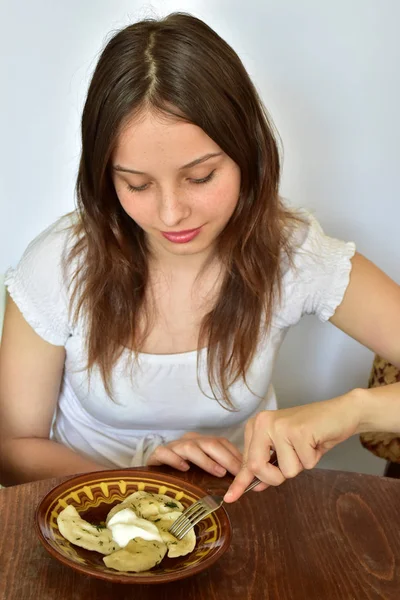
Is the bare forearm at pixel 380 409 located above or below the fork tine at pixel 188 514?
above

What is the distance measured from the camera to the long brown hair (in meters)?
1.36

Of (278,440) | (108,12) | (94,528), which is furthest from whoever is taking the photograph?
(108,12)

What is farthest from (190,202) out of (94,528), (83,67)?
(83,67)

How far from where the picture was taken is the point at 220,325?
1637 millimetres

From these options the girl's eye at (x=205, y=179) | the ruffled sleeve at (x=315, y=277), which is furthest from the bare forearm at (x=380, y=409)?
the girl's eye at (x=205, y=179)

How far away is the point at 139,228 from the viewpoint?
1623 millimetres

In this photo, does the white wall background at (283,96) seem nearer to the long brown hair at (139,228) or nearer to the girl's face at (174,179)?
the long brown hair at (139,228)

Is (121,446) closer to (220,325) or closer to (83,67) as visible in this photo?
(220,325)

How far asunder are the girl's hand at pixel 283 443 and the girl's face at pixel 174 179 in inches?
15.0

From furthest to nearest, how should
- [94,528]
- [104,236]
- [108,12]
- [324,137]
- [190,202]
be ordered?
1. [324,137]
2. [108,12]
3. [104,236]
4. [190,202]
5. [94,528]

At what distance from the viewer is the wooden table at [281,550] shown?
1.00 meters

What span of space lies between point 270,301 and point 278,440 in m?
0.52

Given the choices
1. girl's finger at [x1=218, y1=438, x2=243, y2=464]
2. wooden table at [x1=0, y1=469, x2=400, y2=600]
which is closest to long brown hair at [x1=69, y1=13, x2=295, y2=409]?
girl's finger at [x1=218, y1=438, x2=243, y2=464]

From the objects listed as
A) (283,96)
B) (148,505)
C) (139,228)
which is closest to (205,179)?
(139,228)
